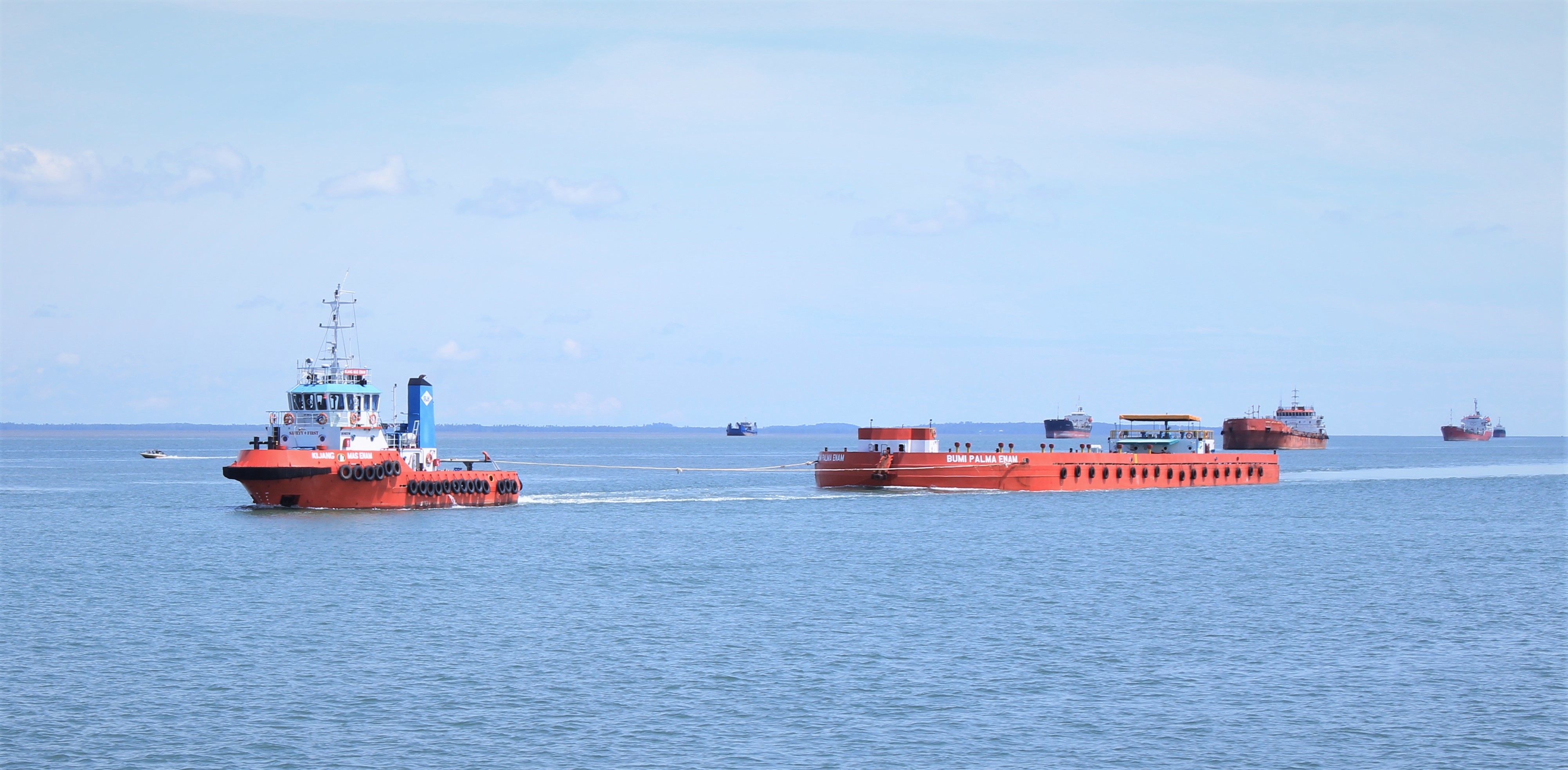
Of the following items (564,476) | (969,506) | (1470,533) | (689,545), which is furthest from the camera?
(564,476)

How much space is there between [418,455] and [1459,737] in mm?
55655

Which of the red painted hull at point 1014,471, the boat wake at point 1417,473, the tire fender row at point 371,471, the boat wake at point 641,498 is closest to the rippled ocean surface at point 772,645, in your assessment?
the tire fender row at point 371,471

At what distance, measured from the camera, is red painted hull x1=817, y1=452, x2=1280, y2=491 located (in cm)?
9356

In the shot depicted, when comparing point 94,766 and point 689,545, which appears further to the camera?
point 689,545

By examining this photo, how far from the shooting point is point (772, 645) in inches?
1444

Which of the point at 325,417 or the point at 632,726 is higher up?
the point at 325,417

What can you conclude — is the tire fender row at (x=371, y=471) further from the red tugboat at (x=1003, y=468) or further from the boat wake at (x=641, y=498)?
the red tugboat at (x=1003, y=468)

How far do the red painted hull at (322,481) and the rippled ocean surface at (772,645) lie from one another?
1143 millimetres

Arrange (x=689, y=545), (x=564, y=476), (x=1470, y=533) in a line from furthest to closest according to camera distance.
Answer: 1. (x=564, y=476)
2. (x=1470, y=533)
3. (x=689, y=545)

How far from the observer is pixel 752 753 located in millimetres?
26062

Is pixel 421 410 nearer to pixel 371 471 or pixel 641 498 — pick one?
pixel 371 471

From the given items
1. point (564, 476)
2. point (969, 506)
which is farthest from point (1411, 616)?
point (564, 476)

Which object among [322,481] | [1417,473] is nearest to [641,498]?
[322,481]

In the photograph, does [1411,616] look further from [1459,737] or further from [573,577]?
[573,577]
